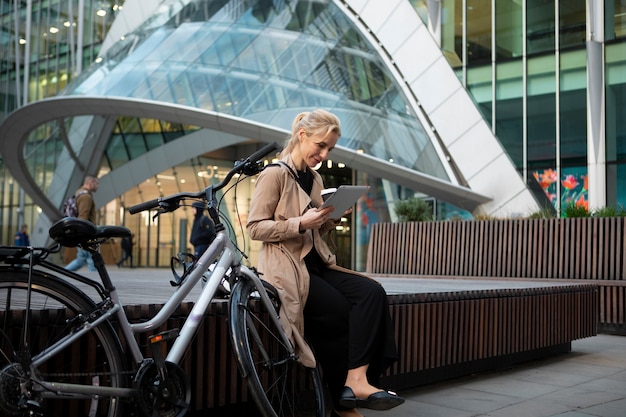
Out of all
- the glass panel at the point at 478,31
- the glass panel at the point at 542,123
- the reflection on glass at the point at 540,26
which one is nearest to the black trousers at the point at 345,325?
the glass panel at the point at 542,123

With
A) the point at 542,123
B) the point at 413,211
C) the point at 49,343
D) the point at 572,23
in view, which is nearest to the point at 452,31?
the point at 572,23

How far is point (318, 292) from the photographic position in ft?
14.3

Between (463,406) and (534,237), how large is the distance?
667cm

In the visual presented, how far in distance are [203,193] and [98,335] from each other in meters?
0.91

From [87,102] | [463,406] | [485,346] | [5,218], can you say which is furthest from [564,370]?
[5,218]

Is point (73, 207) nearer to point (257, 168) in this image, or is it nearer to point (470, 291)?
point (470, 291)

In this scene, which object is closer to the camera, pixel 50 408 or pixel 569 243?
pixel 50 408

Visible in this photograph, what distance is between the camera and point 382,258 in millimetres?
13727

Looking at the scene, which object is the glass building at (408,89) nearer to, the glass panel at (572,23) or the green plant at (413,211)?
the glass panel at (572,23)

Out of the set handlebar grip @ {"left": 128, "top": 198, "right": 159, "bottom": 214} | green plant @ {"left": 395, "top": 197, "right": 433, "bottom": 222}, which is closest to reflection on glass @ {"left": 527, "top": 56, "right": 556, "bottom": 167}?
green plant @ {"left": 395, "top": 197, "right": 433, "bottom": 222}

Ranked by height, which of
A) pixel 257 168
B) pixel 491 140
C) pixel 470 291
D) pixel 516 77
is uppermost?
pixel 516 77

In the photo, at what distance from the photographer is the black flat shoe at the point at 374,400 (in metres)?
4.11

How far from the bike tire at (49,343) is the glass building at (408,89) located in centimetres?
1607

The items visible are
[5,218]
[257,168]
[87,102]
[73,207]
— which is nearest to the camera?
[257,168]
